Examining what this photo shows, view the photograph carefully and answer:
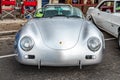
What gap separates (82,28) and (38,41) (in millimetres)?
985

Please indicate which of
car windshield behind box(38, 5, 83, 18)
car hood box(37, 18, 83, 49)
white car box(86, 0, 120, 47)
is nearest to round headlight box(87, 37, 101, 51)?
car hood box(37, 18, 83, 49)

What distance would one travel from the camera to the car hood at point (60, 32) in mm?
5382

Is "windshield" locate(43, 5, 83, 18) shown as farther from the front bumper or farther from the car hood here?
the front bumper

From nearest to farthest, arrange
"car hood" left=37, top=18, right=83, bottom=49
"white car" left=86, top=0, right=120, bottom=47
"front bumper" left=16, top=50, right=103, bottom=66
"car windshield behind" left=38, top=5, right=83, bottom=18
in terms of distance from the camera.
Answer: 1. "front bumper" left=16, top=50, right=103, bottom=66
2. "car hood" left=37, top=18, right=83, bottom=49
3. "car windshield behind" left=38, top=5, right=83, bottom=18
4. "white car" left=86, top=0, right=120, bottom=47

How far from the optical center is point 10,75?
5.50 meters

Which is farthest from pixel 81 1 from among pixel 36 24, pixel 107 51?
pixel 36 24

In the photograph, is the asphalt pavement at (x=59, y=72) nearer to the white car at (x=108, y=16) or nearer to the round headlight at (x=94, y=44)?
the round headlight at (x=94, y=44)

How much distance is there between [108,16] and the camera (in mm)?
9109

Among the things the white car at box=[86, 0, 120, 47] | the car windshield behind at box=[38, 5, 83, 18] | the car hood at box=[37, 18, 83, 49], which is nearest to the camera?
the car hood at box=[37, 18, 83, 49]

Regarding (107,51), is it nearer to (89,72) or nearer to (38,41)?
(89,72)

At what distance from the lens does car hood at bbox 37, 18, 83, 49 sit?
538 centimetres

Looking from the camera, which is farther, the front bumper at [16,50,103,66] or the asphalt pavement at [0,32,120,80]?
the asphalt pavement at [0,32,120,80]

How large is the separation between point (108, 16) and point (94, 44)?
383cm

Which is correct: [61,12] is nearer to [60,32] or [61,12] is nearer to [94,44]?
[60,32]
